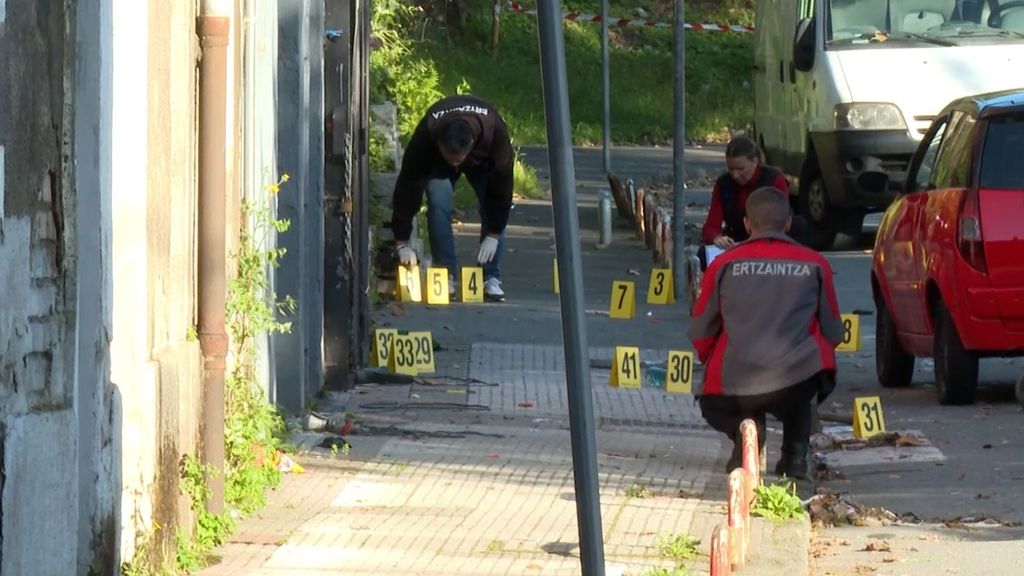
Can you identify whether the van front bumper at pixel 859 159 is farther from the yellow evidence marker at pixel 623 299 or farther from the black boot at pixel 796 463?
the black boot at pixel 796 463

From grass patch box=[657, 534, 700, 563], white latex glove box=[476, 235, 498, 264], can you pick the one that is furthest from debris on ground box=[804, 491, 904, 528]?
white latex glove box=[476, 235, 498, 264]

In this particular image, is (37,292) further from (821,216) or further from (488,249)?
(821,216)

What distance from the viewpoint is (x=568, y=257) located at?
391 centimetres

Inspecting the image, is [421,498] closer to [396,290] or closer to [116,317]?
[116,317]

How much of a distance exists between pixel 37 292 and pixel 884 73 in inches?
517

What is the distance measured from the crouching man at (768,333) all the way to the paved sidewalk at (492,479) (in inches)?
13.5

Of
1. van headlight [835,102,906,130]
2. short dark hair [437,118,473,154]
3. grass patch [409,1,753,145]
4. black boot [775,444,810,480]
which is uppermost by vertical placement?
grass patch [409,1,753,145]

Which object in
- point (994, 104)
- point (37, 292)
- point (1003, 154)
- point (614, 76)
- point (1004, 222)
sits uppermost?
point (614, 76)

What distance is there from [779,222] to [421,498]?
2.01m

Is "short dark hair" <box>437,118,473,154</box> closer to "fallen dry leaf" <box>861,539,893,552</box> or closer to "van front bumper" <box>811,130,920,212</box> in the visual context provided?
"van front bumper" <box>811,130,920,212</box>

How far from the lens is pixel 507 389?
10648 millimetres

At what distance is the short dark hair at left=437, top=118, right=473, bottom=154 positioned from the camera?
12930mm

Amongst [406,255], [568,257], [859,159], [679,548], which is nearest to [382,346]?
[406,255]

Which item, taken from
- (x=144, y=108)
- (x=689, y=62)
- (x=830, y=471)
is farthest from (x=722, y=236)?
(x=689, y=62)
